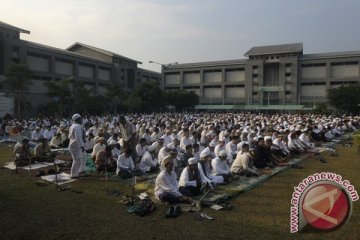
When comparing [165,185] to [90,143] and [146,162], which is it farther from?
[90,143]

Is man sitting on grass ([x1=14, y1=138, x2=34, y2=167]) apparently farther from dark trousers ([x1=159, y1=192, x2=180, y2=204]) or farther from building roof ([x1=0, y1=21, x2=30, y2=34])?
building roof ([x1=0, y1=21, x2=30, y2=34])

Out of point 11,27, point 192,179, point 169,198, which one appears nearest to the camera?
point 169,198

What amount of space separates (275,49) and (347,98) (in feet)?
65.4

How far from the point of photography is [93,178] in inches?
343

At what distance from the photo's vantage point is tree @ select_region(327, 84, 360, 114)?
3947 cm

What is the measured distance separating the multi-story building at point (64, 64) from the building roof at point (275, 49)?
2052 cm

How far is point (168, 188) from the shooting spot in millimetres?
6527

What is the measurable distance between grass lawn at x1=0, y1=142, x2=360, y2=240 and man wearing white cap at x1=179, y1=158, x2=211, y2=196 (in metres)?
0.77

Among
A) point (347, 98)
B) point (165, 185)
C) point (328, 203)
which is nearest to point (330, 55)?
point (347, 98)

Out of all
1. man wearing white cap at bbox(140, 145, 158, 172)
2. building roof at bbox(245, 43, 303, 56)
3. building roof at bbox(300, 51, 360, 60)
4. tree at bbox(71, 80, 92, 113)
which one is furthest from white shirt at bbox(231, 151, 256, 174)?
building roof at bbox(245, 43, 303, 56)

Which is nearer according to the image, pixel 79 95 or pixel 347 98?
pixel 79 95

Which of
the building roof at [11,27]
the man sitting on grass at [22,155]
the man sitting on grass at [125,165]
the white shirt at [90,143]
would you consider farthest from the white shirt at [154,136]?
the building roof at [11,27]

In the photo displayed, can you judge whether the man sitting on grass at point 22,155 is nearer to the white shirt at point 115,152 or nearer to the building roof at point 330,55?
the white shirt at point 115,152

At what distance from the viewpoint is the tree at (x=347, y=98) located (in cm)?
3947
